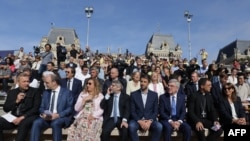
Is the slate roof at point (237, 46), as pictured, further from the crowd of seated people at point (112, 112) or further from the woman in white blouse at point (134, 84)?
the crowd of seated people at point (112, 112)

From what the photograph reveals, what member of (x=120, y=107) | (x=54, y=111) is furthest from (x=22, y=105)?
(x=120, y=107)

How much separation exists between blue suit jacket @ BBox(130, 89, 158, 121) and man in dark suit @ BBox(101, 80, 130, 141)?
14 centimetres

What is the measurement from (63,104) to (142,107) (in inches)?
71.7

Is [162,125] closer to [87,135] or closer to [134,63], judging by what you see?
[87,135]

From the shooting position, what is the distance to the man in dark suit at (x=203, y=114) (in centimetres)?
645

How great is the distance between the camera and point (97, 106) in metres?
6.48

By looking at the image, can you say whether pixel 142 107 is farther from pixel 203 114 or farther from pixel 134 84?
pixel 134 84

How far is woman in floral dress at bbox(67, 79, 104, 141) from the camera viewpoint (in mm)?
5984

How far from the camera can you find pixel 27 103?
642 cm

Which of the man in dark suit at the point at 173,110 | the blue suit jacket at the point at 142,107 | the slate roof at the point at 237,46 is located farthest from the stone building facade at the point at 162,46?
the blue suit jacket at the point at 142,107

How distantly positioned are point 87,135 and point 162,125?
5.56ft

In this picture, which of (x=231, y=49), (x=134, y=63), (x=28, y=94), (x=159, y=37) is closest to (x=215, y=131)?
(x=28, y=94)

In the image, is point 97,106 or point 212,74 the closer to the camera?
point 97,106

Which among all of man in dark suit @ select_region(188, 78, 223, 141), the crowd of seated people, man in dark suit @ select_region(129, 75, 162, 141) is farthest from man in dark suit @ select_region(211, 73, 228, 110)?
man in dark suit @ select_region(129, 75, 162, 141)
